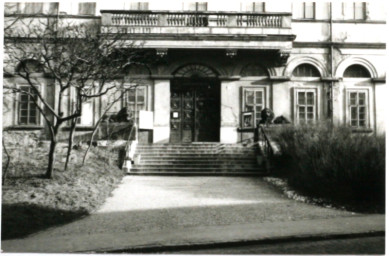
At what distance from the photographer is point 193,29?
61.9ft

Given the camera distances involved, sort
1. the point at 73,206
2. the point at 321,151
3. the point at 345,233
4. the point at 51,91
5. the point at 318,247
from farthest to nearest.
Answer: the point at 51,91, the point at 321,151, the point at 73,206, the point at 345,233, the point at 318,247

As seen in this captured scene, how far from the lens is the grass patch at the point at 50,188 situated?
9052mm

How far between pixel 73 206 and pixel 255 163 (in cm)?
721

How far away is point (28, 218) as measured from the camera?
9.09 metres

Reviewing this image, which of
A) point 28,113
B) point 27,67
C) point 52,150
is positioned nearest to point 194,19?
point 27,67

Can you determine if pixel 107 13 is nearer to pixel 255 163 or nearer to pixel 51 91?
pixel 51 91

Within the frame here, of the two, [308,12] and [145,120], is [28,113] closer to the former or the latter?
[145,120]

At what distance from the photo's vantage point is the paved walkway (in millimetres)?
7426

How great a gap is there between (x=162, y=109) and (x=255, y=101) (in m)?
4.00

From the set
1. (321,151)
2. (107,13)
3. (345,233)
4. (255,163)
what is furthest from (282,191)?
(107,13)

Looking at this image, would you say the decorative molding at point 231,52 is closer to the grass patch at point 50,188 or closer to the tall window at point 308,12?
the tall window at point 308,12

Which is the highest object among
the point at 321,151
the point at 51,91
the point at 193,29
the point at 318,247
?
the point at 193,29

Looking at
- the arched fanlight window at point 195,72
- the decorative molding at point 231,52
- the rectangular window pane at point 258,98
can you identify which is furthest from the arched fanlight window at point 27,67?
the rectangular window pane at point 258,98

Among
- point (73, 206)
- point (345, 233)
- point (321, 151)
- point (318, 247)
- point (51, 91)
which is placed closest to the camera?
point (318, 247)
